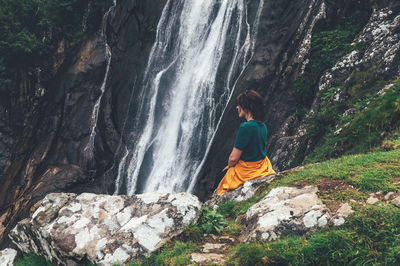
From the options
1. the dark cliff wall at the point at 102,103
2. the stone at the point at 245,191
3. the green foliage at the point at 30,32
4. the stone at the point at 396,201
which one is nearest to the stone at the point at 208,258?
the stone at the point at 245,191

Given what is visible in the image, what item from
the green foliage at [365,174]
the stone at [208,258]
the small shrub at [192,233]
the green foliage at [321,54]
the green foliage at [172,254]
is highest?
the green foliage at [321,54]

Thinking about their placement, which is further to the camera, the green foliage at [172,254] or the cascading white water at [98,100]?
the cascading white water at [98,100]

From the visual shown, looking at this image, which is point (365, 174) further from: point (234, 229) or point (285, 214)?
point (234, 229)

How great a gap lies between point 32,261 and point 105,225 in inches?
65.0

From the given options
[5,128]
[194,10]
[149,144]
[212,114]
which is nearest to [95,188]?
[149,144]

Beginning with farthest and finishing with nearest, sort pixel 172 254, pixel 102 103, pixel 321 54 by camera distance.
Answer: pixel 102 103
pixel 321 54
pixel 172 254

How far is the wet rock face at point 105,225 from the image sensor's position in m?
4.46

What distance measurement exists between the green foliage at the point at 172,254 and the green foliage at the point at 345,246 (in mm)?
650

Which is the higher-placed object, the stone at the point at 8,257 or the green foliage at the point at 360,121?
the green foliage at the point at 360,121

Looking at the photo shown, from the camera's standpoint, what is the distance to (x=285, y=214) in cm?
399

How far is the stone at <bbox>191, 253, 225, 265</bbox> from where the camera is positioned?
12.3 ft

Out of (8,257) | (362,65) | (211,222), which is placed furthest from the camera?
(362,65)

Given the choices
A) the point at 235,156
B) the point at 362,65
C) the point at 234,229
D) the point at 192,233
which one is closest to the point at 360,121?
the point at 362,65

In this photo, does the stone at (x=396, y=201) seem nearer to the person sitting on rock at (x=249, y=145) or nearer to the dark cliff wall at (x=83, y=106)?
the person sitting on rock at (x=249, y=145)
